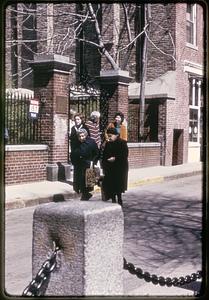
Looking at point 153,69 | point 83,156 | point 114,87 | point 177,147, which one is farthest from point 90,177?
point 153,69

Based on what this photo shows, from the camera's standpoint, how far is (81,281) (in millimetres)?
3057

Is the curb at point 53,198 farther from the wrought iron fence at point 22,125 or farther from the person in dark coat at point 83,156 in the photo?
the wrought iron fence at point 22,125

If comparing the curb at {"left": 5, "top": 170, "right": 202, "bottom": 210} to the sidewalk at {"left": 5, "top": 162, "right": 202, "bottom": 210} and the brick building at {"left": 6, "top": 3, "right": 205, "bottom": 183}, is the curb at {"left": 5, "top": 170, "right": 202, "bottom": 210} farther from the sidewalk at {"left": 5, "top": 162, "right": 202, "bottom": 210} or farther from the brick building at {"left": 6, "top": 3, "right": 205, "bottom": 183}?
the brick building at {"left": 6, "top": 3, "right": 205, "bottom": 183}

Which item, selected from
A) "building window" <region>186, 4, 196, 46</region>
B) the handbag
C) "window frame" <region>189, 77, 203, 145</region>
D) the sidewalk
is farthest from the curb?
"building window" <region>186, 4, 196, 46</region>

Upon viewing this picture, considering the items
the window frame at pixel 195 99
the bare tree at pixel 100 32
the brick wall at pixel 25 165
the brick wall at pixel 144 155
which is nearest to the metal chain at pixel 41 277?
the brick wall at pixel 25 165

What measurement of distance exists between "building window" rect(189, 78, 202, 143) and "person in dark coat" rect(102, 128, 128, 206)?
12701 mm

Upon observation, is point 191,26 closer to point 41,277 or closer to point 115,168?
point 115,168

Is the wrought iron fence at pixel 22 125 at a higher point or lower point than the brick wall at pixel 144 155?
higher

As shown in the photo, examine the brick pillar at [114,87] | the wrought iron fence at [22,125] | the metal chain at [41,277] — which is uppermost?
the brick pillar at [114,87]

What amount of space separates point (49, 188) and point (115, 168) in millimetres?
2974

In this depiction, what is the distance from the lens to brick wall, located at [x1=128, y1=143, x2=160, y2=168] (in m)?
16.4

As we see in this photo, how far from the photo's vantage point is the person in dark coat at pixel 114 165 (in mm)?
8750

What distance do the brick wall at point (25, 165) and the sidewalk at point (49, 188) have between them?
19cm

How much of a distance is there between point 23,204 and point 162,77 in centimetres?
1184
